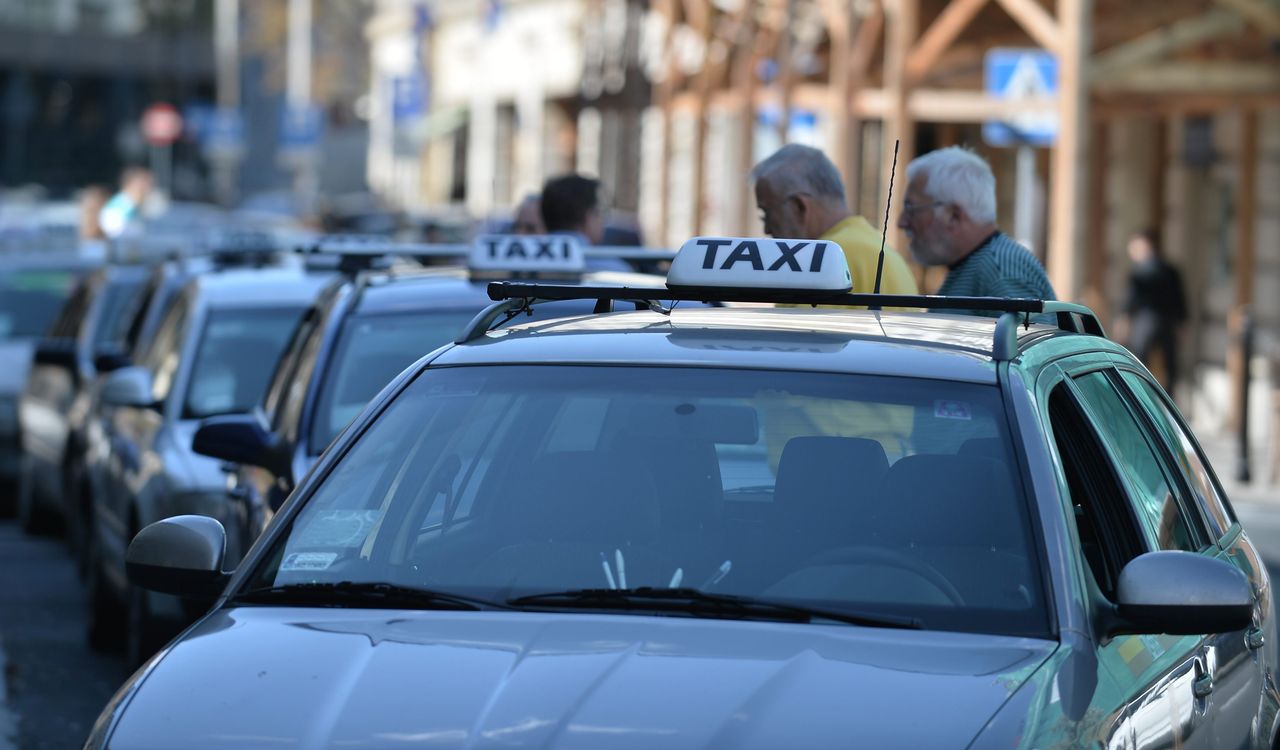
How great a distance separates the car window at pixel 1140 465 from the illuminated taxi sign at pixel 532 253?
3614 mm

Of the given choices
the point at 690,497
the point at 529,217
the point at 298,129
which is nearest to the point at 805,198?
the point at 690,497

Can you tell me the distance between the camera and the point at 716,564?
3951 mm

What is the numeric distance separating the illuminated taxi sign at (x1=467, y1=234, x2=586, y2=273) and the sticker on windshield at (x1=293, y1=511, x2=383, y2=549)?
3978mm

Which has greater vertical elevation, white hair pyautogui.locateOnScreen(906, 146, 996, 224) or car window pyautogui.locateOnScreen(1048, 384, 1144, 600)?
white hair pyautogui.locateOnScreen(906, 146, 996, 224)

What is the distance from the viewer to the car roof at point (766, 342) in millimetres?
4180

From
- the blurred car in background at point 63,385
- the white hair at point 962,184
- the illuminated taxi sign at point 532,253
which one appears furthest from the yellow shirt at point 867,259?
the blurred car in background at point 63,385

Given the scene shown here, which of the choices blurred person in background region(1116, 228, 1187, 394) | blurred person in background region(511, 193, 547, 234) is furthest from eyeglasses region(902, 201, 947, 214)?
blurred person in background region(1116, 228, 1187, 394)

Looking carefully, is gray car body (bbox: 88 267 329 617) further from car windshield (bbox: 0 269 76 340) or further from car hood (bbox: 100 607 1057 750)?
car windshield (bbox: 0 269 76 340)

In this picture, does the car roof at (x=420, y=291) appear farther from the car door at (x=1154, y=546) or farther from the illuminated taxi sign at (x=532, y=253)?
the car door at (x=1154, y=546)

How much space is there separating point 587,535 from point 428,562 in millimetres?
302

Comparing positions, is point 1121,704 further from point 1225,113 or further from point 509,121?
point 509,121

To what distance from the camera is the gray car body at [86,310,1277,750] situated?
10.9 ft

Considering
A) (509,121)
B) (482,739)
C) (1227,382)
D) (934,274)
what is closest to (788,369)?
(482,739)

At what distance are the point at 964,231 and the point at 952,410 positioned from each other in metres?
3.03
